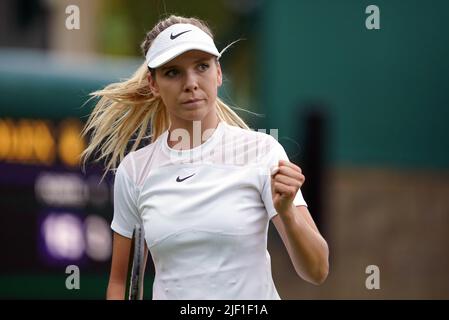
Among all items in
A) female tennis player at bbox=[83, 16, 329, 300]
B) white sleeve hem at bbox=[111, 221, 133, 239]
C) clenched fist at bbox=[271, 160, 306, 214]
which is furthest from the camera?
white sleeve hem at bbox=[111, 221, 133, 239]

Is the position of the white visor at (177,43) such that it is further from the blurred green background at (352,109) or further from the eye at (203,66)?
the blurred green background at (352,109)

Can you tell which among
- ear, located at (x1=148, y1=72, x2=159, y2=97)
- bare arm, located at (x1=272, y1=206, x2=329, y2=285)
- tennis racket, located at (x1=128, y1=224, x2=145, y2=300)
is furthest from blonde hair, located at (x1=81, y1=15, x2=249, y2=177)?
bare arm, located at (x1=272, y1=206, x2=329, y2=285)

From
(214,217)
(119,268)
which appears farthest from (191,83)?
(119,268)

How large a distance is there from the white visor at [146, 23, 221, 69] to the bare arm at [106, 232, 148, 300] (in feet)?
1.96

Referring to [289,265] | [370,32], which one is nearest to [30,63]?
[289,265]

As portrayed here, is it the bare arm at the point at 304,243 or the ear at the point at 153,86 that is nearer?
the bare arm at the point at 304,243

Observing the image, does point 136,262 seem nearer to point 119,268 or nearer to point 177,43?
point 119,268

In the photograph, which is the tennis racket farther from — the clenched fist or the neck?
the clenched fist

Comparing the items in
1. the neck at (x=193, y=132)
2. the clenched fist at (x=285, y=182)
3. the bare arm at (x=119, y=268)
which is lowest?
the bare arm at (x=119, y=268)

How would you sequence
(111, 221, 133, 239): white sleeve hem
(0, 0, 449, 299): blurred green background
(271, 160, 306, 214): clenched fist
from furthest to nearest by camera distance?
(0, 0, 449, 299): blurred green background
(111, 221, 133, 239): white sleeve hem
(271, 160, 306, 214): clenched fist

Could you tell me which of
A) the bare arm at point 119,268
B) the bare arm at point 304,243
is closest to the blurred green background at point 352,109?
the bare arm at point 119,268

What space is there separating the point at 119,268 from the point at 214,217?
0.48 m

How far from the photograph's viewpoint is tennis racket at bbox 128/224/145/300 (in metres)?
3.86

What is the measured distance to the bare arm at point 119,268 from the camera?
3969mm
